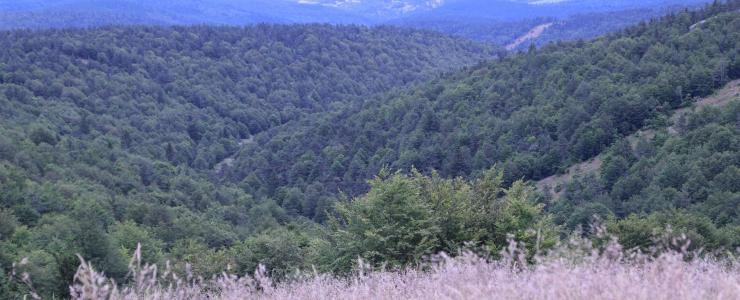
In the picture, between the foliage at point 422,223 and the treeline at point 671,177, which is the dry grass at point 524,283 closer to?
the foliage at point 422,223

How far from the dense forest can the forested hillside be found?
0.27 meters

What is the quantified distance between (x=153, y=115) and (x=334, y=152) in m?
42.2

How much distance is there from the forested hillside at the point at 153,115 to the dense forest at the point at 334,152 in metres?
0.27

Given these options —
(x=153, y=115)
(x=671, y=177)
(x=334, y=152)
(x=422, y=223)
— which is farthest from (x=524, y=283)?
(x=153, y=115)

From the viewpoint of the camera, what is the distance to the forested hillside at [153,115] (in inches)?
1319

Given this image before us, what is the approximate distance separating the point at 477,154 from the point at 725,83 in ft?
69.0

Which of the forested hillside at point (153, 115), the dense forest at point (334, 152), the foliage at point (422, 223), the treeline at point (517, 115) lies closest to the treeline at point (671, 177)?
the dense forest at point (334, 152)

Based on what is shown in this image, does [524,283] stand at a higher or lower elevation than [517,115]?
higher

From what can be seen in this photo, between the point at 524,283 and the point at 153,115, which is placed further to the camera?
the point at 153,115

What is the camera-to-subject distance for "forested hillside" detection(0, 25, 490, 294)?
3351 cm

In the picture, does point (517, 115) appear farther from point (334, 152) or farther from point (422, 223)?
point (422, 223)

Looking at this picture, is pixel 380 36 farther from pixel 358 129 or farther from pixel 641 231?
pixel 641 231

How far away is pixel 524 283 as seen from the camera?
12.9ft

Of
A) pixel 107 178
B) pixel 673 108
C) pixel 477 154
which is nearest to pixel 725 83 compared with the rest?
pixel 673 108
